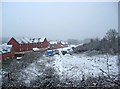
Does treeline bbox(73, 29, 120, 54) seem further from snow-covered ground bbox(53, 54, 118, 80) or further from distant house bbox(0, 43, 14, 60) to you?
distant house bbox(0, 43, 14, 60)

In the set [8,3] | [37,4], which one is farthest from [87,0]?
[8,3]

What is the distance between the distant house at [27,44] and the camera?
5.68 metres

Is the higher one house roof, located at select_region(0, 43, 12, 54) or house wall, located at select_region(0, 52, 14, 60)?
house roof, located at select_region(0, 43, 12, 54)

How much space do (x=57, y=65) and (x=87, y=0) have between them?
111 cm

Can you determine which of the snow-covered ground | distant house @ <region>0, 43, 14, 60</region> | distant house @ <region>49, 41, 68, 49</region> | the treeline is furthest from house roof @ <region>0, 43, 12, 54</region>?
the treeline

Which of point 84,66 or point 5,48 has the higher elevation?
point 5,48

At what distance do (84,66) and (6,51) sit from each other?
1.22 m

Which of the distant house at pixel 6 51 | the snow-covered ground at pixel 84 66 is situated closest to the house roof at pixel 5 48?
the distant house at pixel 6 51

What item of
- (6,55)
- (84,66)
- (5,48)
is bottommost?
(84,66)

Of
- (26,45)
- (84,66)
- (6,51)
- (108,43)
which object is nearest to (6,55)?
(6,51)

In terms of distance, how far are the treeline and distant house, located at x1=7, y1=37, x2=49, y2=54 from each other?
622 mm

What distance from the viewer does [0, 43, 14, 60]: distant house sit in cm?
566

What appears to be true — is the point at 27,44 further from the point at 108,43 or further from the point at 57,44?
the point at 108,43

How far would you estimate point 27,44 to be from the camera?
570cm
